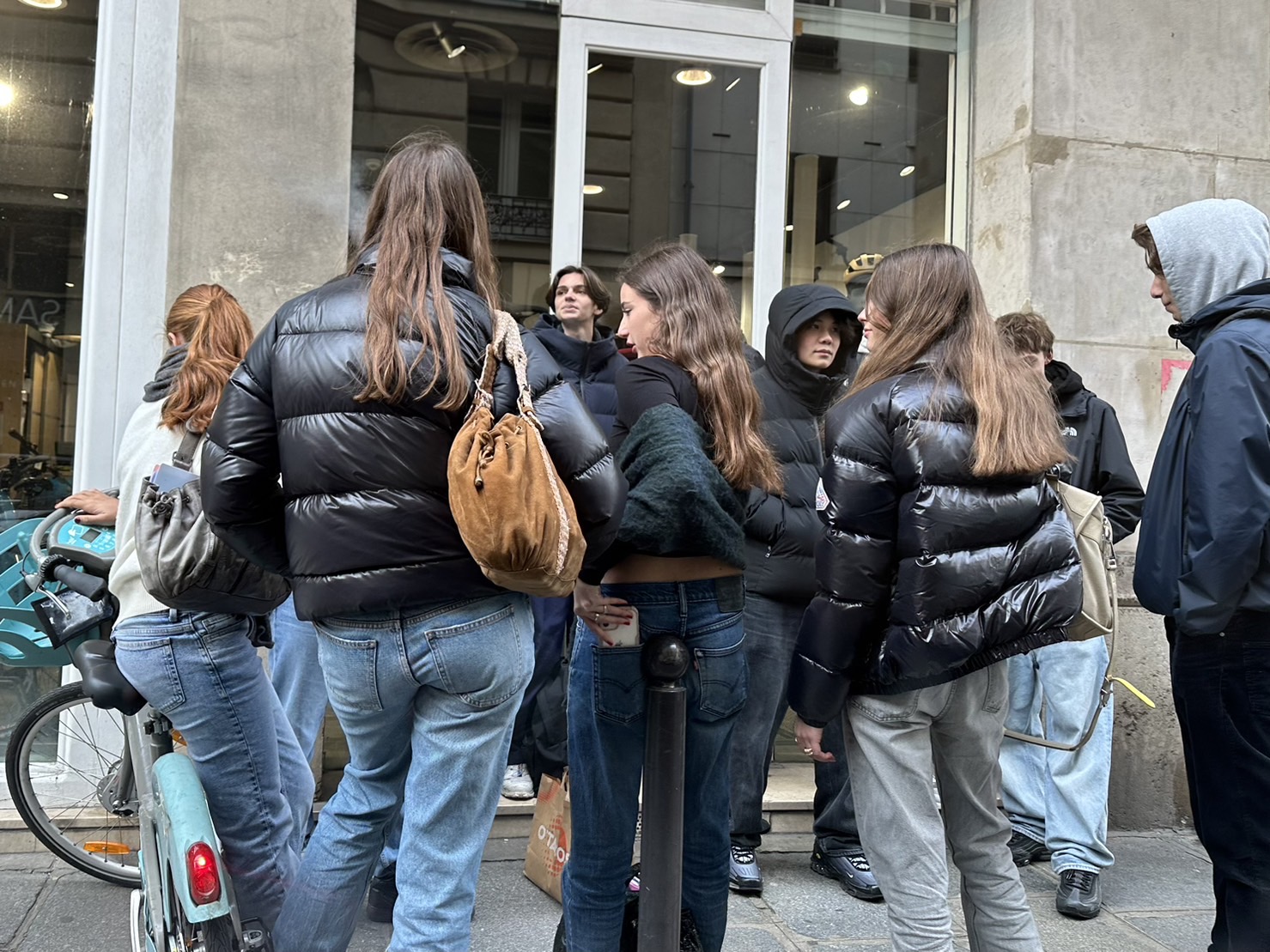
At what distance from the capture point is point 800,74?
245 inches

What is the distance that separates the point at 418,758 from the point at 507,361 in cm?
83

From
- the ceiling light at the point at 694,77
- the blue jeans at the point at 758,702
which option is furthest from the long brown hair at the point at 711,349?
the ceiling light at the point at 694,77

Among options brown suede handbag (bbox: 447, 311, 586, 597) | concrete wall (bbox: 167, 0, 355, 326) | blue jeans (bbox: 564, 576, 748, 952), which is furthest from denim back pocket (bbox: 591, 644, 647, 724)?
concrete wall (bbox: 167, 0, 355, 326)

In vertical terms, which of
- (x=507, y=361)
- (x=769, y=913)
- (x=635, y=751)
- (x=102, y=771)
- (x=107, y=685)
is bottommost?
(x=769, y=913)

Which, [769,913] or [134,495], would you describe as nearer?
[134,495]

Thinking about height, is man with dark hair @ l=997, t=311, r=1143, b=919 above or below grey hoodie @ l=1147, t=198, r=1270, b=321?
below

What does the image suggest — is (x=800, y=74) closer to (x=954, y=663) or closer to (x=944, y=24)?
(x=944, y=24)

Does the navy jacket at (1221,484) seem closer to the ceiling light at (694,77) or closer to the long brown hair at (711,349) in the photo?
the long brown hair at (711,349)

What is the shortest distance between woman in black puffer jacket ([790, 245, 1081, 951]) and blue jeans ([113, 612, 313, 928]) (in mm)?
1368

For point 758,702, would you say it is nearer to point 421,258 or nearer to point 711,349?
point 711,349

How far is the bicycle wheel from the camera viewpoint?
394 cm

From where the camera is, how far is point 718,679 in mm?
2832

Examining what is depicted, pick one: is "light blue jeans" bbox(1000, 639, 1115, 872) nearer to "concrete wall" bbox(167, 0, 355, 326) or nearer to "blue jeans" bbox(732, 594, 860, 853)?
"blue jeans" bbox(732, 594, 860, 853)

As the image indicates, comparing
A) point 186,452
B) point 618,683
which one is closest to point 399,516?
point 618,683
